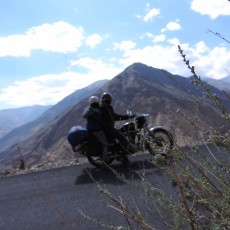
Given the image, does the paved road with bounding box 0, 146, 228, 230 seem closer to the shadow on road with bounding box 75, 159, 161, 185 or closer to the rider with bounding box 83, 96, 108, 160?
the shadow on road with bounding box 75, 159, 161, 185

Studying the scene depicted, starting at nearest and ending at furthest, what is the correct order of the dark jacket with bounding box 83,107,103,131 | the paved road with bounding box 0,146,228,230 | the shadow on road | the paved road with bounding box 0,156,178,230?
the paved road with bounding box 0,146,228,230
the paved road with bounding box 0,156,178,230
the shadow on road
the dark jacket with bounding box 83,107,103,131

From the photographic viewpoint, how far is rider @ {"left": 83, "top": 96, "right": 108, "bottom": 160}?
1053cm

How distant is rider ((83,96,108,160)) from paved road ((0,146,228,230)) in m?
0.60

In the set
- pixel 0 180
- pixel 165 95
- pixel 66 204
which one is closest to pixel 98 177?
pixel 66 204

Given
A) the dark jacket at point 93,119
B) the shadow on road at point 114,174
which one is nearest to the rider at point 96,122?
the dark jacket at point 93,119

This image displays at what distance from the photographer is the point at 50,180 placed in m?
10.3

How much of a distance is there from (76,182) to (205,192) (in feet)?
24.0

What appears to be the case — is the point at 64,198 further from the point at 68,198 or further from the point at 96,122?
the point at 96,122

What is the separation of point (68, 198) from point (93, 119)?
10.1ft

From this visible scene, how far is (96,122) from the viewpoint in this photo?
419 inches

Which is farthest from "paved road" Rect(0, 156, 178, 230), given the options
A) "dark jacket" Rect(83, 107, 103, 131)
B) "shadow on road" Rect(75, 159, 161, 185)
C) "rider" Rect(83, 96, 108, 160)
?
"dark jacket" Rect(83, 107, 103, 131)

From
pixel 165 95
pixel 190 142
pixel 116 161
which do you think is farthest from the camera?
pixel 165 95

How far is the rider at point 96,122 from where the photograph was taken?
1053cm

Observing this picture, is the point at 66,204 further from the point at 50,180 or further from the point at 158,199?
the point at 158,199
